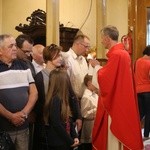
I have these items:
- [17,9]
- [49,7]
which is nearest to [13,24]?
[17,9]

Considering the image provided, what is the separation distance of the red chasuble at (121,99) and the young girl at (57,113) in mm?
653

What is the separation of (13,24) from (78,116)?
4655 millimetres

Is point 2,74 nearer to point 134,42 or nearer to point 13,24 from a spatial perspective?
point 134,42

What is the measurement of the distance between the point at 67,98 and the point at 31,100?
316 mm

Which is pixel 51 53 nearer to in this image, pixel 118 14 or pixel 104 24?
pixel 104 24

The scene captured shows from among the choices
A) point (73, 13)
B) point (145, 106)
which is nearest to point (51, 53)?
point (145, 106)

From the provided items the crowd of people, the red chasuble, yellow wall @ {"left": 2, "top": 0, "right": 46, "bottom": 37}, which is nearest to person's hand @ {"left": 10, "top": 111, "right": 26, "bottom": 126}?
the crowd of people

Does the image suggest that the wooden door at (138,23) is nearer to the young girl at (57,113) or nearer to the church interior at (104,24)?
the church interior at (104,24)

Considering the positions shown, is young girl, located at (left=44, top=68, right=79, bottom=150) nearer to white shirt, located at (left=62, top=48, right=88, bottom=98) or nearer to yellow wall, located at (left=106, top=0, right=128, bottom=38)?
white shirt, located at (left=62, top=48, right=88, bottom=98)

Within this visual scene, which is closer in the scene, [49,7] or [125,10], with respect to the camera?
[49,7]

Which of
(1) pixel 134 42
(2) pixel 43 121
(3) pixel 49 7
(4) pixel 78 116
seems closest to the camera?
(2) pixel 43 121

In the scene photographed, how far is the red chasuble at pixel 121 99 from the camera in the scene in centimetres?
355

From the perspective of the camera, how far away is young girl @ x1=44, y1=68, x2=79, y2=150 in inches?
117

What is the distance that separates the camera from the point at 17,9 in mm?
7555
